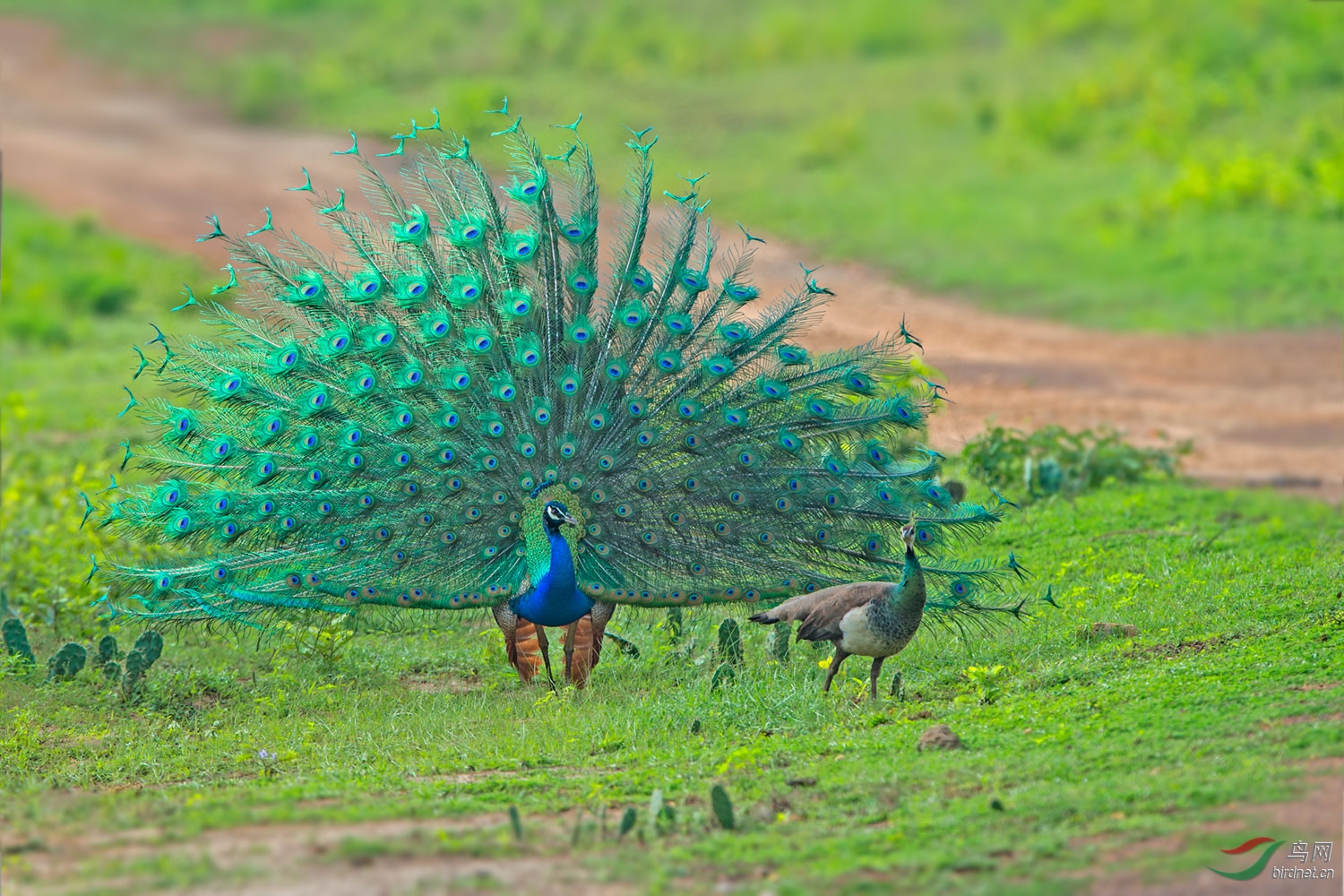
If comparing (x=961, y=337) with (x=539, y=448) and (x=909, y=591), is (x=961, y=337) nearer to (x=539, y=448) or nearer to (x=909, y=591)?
(x=539, y=448)

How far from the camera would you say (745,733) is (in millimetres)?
7480

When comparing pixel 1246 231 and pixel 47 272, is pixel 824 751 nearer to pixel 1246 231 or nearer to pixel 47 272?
pixel 1246 231

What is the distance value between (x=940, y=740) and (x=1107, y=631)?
1918 mm

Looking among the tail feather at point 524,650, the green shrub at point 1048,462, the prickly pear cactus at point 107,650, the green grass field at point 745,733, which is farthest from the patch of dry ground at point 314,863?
the green shrub at point 1048,462

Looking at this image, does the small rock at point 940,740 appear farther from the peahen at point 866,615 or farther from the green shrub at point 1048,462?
the green shrub at point 1048,462

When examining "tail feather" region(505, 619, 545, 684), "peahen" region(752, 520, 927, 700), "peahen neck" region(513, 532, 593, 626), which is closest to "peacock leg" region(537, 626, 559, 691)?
"tail feather" region(505, 619, 545, 684)

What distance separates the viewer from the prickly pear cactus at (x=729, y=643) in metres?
8.67

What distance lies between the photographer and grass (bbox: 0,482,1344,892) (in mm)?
5828

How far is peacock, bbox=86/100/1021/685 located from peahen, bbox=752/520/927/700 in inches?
21.8

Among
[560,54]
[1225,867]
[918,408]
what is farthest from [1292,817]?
[560,54]

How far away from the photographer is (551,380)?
8.38 meters

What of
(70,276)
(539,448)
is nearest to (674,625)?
(539,448)

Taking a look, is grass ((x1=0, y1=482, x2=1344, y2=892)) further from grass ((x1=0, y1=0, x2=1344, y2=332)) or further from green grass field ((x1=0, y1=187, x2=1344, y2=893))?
grass ((x1=0, y1=0, x2=1344, y2=332))

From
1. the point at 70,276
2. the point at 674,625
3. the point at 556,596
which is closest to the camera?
the point at 556,596
